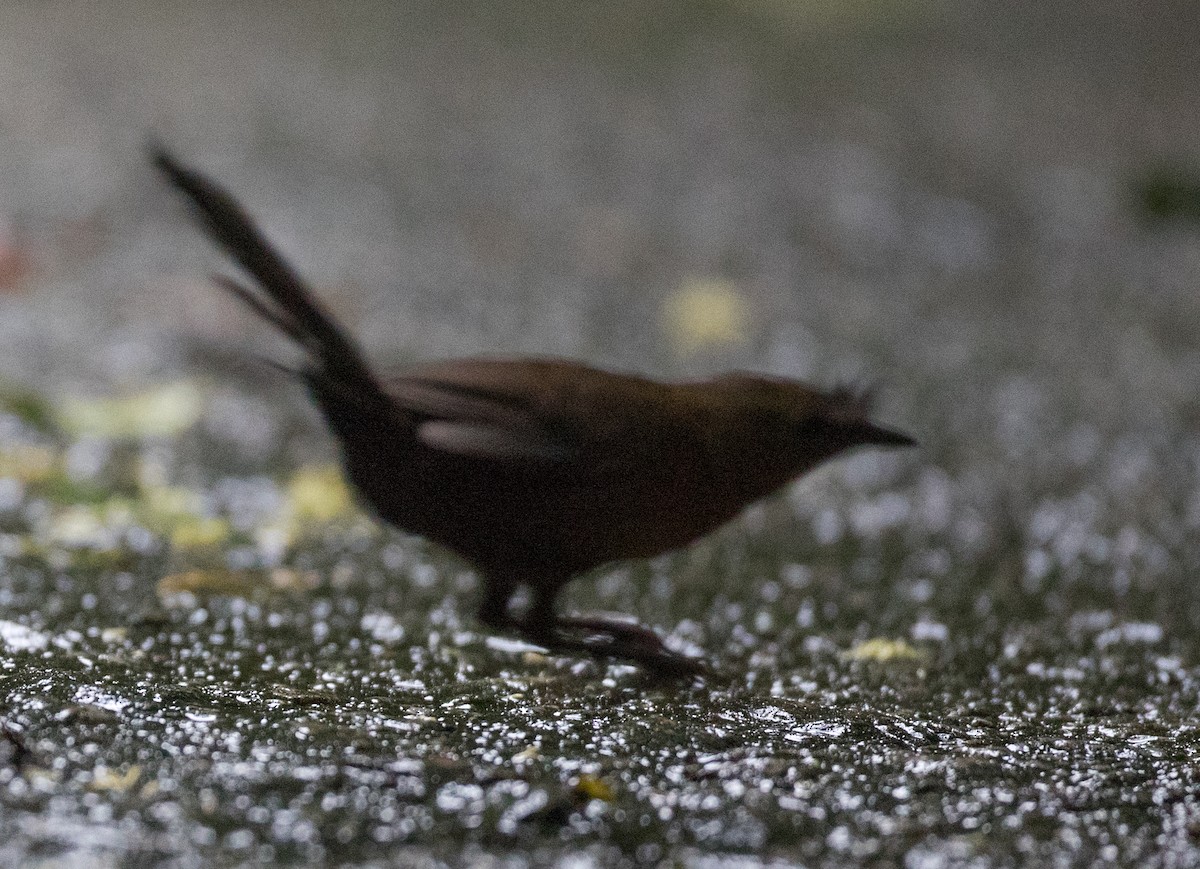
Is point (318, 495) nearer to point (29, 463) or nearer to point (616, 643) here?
point (29, 463)

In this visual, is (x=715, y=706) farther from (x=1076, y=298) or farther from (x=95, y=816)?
(x=1076, y=298)

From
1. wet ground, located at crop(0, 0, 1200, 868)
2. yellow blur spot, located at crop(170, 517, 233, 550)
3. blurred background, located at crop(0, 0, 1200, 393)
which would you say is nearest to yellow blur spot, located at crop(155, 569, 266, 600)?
wet ground, located at crop(0, 0, 1200, 868)

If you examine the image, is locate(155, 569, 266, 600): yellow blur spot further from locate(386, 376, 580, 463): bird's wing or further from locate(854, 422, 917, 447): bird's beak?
locate(854, 422, 917, 447): bird's beak

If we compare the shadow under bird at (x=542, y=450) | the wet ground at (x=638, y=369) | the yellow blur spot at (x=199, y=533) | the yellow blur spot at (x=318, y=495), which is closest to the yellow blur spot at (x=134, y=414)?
the wet ground at (x=638, y=369)

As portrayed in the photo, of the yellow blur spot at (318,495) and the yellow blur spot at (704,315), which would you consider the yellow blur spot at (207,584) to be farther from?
the yellow blur spot at (704,315)

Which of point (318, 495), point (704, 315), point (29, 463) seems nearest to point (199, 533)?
point (318, 495)

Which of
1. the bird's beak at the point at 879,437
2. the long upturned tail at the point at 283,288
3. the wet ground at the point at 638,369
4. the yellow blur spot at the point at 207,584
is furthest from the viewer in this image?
the yellow blur spot at the point at 207,584

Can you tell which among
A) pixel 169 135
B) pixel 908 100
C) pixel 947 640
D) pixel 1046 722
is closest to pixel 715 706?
pixel 1046 722
